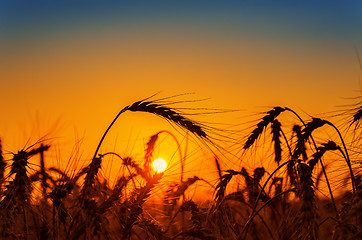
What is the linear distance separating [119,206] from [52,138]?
1196 millimetres

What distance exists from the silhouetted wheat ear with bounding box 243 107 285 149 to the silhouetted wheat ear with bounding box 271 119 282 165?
0.41m

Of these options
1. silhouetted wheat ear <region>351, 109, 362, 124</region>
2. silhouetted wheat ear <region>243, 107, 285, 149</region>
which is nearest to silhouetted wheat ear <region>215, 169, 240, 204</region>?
silhouetted wheat ear <region>243, 107, 285, 149</region>

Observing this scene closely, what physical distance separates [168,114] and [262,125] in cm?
97

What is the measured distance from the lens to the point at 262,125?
13.6ft

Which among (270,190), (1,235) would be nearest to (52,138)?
(1,235)

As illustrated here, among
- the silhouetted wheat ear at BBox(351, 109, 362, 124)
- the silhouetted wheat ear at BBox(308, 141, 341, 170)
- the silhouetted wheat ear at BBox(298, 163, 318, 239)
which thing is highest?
the silhouetted wheat ear at BBox(351, 109, 362, 124)

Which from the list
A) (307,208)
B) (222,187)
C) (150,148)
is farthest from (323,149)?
(150,148)

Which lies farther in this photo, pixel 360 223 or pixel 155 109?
pixel 155 109

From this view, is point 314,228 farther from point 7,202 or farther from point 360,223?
point 7,202

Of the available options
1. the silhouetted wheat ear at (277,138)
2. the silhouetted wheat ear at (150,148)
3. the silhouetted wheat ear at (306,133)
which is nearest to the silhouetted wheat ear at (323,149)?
the silhouetted wheat ear at (306,133)

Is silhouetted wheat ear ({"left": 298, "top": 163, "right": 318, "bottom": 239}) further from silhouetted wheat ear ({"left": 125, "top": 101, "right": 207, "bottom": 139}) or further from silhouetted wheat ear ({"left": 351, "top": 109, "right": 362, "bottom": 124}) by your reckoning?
silhouetted wheat ear ({"left": 351, "top": 109, "right": 362, "bottom": 124})

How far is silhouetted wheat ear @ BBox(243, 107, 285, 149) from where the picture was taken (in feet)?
13.4

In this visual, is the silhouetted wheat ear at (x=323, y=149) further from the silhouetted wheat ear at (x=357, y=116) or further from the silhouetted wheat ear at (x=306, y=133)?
the silhouetted wheat ear at (x=357, y=116)

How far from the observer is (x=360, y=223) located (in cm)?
333
